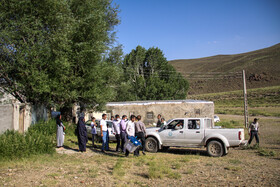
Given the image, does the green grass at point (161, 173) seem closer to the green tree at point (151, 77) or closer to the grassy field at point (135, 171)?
the grassy field at point (135, 171)

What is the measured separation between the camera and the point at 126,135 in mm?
11109

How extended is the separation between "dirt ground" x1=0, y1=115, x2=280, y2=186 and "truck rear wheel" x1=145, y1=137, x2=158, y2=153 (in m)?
1.63

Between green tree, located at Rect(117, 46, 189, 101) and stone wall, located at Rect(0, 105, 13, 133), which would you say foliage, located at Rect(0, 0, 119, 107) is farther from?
green tree, located at Rect(117, 46, 189, 101)

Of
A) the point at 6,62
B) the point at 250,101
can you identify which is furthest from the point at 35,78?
the point at 250,101

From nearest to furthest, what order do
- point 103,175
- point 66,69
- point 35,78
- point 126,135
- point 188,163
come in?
point 103,175 → point 188,163 → point 126,135 → point 35,78 → point 66,69

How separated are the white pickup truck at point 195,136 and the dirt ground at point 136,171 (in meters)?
0.63

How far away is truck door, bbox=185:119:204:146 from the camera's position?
37.3ft

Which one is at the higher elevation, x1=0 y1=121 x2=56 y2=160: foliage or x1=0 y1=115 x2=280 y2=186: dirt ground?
x1=0 y1=121 x2=56 y2=160: foliage

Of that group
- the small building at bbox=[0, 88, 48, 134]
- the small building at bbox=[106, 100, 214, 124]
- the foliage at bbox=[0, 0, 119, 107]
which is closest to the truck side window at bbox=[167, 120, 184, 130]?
the foliage at bbox=[0, 0, 119, 107]

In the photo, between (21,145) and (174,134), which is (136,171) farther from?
(21,145)

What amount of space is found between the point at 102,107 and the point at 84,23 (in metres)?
5.71

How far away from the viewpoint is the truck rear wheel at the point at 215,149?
Answer: 35.6 ft

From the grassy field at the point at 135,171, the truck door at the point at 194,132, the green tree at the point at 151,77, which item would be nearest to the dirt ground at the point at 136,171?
the grassy field at the point at 135,171

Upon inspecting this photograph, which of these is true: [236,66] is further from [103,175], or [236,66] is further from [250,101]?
[103,175]
